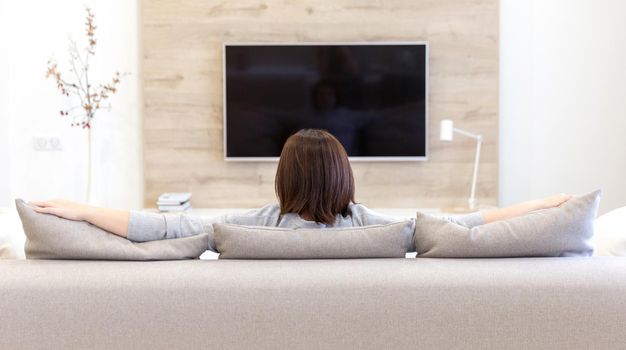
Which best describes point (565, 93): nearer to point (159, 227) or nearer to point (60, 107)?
point (60, 107)

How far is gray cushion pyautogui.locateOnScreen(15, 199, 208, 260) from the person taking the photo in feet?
5.79

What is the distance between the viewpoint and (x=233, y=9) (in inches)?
199

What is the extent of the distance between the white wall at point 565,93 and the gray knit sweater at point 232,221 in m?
3.32

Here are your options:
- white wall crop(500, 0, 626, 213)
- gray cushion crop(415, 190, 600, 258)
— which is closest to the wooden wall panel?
white wall crop(500, 0, 626, 213)

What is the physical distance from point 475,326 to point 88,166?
385 cm

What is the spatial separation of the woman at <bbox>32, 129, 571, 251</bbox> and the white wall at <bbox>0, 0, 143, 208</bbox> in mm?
3280

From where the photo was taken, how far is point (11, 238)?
2045 mm

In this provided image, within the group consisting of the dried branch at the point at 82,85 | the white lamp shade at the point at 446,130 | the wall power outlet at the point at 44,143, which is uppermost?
the dried branch at the point at 82,85

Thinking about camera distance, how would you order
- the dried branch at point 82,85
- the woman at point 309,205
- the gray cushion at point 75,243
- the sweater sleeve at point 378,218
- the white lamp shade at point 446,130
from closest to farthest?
the gray cushion at point 75,243 < the woman at point 309,205 < the sweater sleeve at point 378,218 < the white lamp shade at point 446,130 < the dried branch at point 82,85

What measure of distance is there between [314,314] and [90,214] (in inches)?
24.5

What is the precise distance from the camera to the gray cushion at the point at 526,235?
5.90 ft

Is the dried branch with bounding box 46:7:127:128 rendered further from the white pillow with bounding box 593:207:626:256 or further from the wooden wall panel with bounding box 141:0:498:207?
the white pillow with bounding box 593:207:626:256

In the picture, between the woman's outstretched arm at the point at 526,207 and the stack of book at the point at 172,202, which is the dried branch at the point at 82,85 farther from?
the woman's outstretched arm at the point at 526,207

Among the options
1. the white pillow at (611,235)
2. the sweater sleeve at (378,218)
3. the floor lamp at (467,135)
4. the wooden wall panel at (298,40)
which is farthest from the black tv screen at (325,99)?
the sweater sleeve at (378,218)
